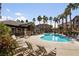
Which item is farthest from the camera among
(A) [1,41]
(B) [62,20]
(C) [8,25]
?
(B) [62,20]

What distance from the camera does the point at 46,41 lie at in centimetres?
850

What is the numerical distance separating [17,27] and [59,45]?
1737 mm

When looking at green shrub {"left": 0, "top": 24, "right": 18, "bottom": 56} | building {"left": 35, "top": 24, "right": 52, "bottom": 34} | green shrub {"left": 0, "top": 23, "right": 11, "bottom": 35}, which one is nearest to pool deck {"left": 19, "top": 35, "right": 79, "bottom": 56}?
building {"left": 35, "top": 24, "right": 52, "bottom": 34}

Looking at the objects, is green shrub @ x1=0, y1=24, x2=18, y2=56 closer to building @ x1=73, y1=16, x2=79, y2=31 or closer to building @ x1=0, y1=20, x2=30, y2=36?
building @ x1=0, y1=20, x2=30, y2=36

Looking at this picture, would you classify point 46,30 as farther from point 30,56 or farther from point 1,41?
point 1,41

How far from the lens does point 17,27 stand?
343 inches

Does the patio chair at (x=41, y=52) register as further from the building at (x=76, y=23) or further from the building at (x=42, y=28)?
the building at (x=76, y=23)

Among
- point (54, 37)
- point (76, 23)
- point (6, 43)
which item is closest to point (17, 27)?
point (6, 43)

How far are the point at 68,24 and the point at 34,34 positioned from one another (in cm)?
134

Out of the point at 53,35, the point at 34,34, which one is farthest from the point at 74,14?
the point at 34,34

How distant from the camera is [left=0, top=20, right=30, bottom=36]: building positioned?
814 cm

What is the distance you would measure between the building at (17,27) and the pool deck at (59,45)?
360 millimetres

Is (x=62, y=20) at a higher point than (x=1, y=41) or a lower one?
higher

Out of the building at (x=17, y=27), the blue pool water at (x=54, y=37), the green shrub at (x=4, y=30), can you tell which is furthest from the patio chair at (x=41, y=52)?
the green shrub at (x=4, y=30)
